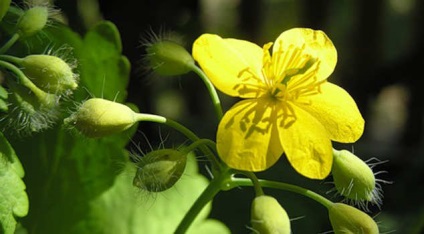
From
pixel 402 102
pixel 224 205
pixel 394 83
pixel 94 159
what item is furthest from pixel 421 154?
pixel 94 159

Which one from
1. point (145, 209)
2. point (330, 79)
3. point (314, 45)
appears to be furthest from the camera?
point (330, 79)

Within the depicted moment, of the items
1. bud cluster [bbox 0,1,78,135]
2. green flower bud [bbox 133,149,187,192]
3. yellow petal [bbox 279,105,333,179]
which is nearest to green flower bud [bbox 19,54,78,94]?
bud cluster [bbox 0,1,78,135]

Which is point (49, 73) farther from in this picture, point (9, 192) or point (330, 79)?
point (330, 79)

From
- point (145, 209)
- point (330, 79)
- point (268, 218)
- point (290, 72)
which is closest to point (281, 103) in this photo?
point (290, 72)

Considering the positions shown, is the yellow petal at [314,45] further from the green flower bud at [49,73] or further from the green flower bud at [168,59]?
the green flower bud at [49,73]

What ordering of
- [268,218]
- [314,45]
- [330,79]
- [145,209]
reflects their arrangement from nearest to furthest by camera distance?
[268,218]
[314,45]
[145,209]
[330,79]
